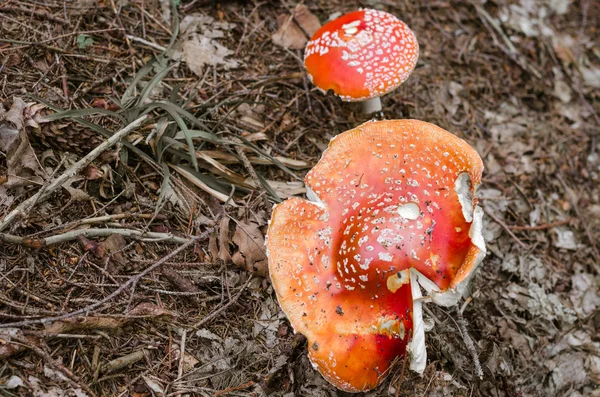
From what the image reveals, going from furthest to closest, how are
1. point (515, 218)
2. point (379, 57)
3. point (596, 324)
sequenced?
point (515, 218)
point (596, 324)
point (379, 57)

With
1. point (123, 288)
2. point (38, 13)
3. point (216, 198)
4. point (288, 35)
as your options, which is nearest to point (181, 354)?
point (123, 288)

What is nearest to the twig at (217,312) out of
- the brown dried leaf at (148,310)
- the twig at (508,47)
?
the brown dried leaf at (148,310)

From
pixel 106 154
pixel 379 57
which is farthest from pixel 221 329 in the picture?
pixel 379 57

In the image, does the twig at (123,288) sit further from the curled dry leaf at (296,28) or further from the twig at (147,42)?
the curled dry leaf at (296,28)

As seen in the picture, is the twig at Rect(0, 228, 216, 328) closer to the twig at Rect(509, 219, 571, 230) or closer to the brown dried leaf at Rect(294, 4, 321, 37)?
the brown dried leaf at Rect(294, 4, 321, 37)

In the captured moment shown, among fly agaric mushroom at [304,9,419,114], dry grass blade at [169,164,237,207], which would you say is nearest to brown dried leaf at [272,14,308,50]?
fly agaric mushroom at [304,9,419,114]

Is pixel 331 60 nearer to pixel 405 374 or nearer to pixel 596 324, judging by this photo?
pixel 405 374
